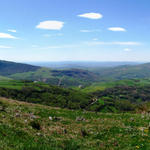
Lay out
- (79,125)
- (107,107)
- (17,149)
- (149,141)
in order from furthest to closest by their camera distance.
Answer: (107,107)
(79,125)
(149,141)
(17,149)

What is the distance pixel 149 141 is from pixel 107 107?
190452 millimetres

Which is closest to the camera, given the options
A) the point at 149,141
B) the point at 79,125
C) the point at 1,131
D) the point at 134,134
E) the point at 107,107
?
the point at 1,131

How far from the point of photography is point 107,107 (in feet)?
652

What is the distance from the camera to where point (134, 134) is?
17875 millimetres

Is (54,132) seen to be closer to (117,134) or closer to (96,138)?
(96,138)

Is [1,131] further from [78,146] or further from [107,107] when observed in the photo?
[107,107]

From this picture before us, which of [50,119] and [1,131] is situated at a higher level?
[1,131]

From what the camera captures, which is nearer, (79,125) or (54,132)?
(54,132)

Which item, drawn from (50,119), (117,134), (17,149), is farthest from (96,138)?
(17,149)

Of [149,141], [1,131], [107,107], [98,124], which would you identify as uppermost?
[1,131]

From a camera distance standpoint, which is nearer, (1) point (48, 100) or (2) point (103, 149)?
(2) point (103, 149)

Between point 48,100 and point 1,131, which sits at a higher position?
point 1,131

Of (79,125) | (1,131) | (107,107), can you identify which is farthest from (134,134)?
(107,107)

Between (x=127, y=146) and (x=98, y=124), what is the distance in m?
9.13
